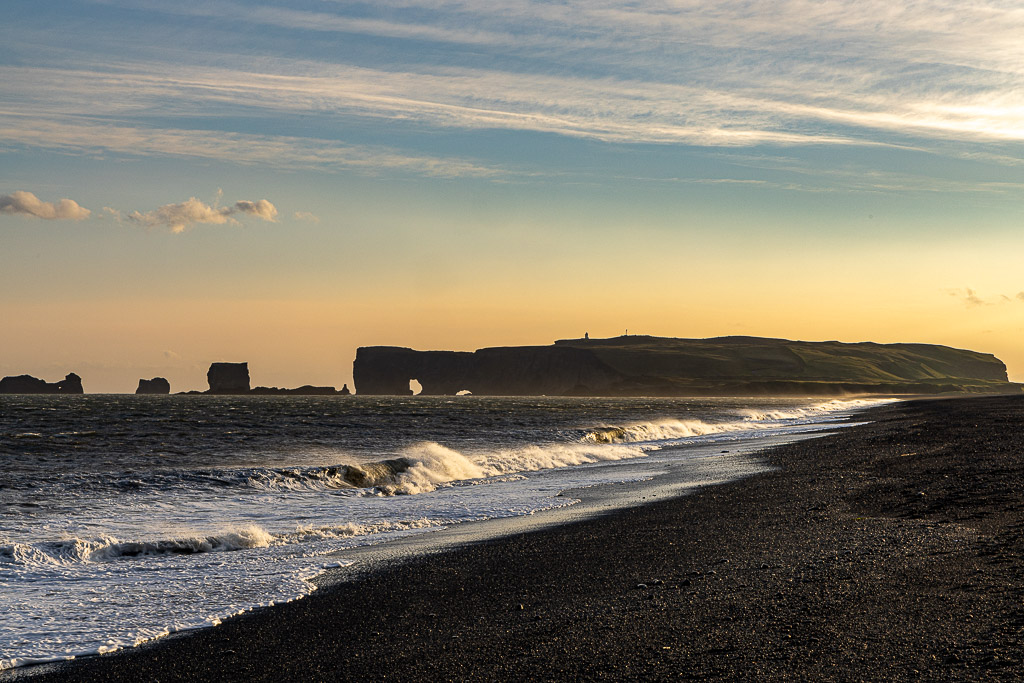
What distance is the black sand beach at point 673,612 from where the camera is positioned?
6.25 metres

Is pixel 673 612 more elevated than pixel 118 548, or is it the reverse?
pixel 673 612

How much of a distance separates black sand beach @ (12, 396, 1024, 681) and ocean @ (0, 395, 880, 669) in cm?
143

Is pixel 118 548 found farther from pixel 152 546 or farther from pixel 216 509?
pixel 216 509

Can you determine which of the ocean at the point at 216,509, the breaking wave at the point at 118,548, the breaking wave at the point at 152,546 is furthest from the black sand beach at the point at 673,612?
the breaking wave at the point at 118,548

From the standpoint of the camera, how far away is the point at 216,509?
18.5 m

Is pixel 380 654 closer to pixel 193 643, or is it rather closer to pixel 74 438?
pixel 193 643

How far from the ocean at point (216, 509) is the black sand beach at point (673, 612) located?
1433 mm

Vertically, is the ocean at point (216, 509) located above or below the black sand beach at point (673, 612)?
below

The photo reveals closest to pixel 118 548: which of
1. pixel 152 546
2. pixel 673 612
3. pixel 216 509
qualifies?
pixel 152 546

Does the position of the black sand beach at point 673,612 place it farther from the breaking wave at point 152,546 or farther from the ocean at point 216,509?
the breaking wave at point 152,546

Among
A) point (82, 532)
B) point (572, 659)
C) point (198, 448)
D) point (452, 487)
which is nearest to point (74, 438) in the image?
point (198, 448)

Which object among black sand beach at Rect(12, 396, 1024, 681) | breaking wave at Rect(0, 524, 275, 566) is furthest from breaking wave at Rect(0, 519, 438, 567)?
black sand beach at Rect(12, 396, 1024, 681)

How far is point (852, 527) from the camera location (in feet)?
39.3

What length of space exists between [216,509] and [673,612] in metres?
13.5
